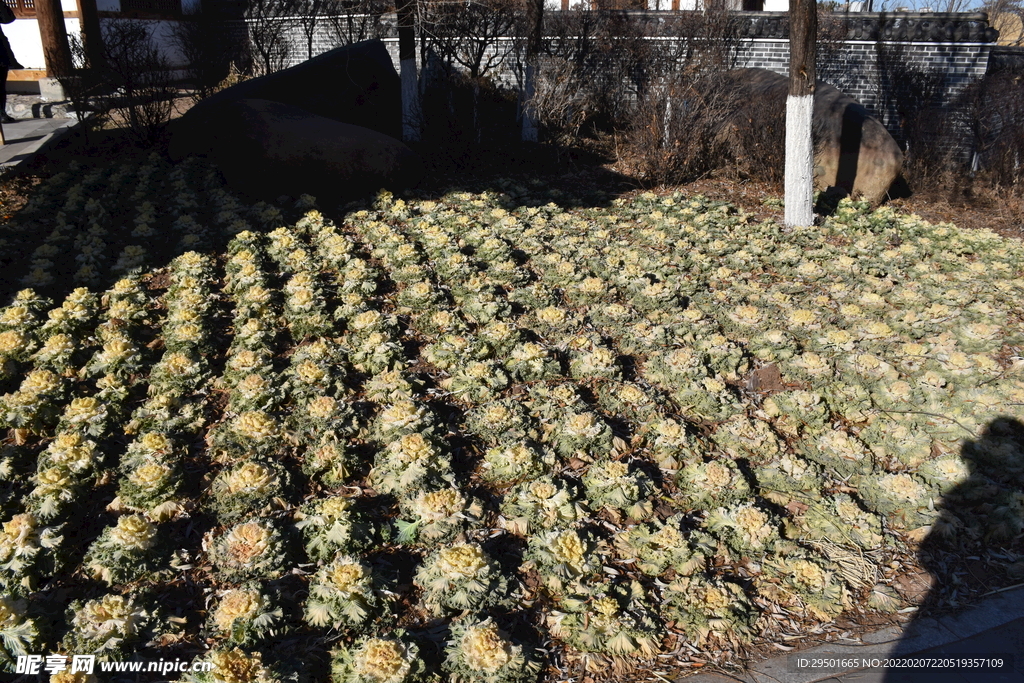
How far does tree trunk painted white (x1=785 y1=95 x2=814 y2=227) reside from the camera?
7.10 metres

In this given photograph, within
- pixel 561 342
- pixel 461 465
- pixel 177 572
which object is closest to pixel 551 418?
pixel 461 465

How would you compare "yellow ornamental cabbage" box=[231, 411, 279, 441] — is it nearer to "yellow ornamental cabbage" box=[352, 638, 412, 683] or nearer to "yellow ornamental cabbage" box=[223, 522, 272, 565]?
"yellow ornamental cabbage" box=[223, 522, 272, 565]

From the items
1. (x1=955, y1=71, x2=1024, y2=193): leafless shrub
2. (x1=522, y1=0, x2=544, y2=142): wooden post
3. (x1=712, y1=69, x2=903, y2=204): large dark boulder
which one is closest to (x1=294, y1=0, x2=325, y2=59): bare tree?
(x1=522, y1=0, x2=544, y2=142): wooden post

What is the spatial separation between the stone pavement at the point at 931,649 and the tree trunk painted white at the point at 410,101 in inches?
340

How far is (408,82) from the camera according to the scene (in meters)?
9.69

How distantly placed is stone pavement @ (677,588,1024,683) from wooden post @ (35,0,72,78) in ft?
46.7

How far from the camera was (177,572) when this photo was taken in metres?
2.93

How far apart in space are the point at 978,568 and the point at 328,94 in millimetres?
9633

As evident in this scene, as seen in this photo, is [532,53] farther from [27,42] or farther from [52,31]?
[27,42]

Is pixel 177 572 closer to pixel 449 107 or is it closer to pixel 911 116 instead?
pixel 449 107

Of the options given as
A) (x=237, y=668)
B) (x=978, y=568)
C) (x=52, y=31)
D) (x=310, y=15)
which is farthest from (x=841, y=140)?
(x=52, y=31)

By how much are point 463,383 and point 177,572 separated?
6.16ft

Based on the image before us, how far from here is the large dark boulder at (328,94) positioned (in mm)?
8680

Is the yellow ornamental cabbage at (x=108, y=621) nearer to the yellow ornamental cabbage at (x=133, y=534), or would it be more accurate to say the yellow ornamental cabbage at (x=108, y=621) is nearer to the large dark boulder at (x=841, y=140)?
the yellow ornamental cabbage at (x=133, y=534)
